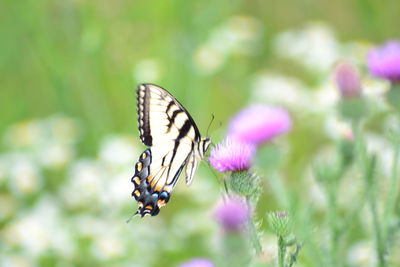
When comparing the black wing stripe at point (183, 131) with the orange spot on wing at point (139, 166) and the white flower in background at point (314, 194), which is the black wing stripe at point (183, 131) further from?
the white flower in background at point (314, 194)

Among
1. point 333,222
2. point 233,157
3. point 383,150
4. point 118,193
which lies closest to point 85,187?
point 118,193

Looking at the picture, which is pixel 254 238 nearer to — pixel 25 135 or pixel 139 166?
pixel 139 166

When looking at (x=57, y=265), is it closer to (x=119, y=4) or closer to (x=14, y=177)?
(x=14, y=177)

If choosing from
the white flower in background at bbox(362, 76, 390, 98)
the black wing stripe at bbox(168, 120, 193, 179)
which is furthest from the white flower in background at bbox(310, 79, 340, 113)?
the black wing stripe at bbox(168, 120, 193, 179)

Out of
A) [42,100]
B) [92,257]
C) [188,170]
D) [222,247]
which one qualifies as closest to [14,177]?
[92,257]

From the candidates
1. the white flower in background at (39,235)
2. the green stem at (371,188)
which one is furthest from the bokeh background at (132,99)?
the green stem at (371,188)
